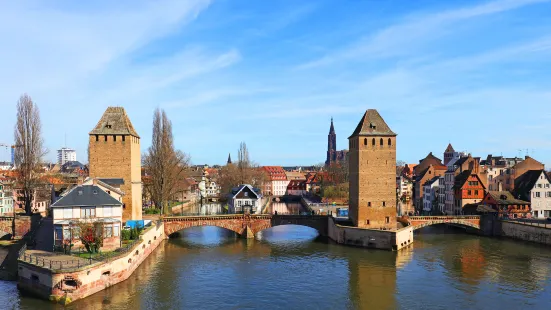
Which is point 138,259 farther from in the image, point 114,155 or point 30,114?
point 30,114

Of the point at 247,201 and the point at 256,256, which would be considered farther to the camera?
the point at 247,201

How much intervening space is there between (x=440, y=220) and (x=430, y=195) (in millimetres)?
27225

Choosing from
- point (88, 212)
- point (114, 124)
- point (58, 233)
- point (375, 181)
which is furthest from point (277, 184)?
point (58, 233)

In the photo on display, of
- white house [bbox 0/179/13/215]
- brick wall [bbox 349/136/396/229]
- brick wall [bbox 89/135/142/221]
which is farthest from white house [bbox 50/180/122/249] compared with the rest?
white house [bbox 0/179/13/215]

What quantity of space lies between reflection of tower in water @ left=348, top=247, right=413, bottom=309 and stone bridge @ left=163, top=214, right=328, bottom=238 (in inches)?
424

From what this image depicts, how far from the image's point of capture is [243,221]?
54.4 metres

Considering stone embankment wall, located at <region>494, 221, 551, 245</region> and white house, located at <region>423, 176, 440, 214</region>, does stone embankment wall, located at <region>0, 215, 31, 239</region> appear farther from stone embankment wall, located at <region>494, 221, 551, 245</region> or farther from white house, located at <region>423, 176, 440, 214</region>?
white house, located at <region>423, 176, 440, 214</region>

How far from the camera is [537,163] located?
7575 cm

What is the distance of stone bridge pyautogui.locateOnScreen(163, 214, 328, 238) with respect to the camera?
53094 millimetres

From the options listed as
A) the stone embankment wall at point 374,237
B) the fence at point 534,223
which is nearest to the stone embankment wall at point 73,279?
the stone embankment wall at point 374,237

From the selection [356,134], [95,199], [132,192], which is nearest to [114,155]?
[132,192]

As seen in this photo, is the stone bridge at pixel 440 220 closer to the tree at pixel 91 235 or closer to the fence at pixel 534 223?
the fence at pixel 534 223

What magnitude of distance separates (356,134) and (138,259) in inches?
1101

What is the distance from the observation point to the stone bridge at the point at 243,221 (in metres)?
53.1
